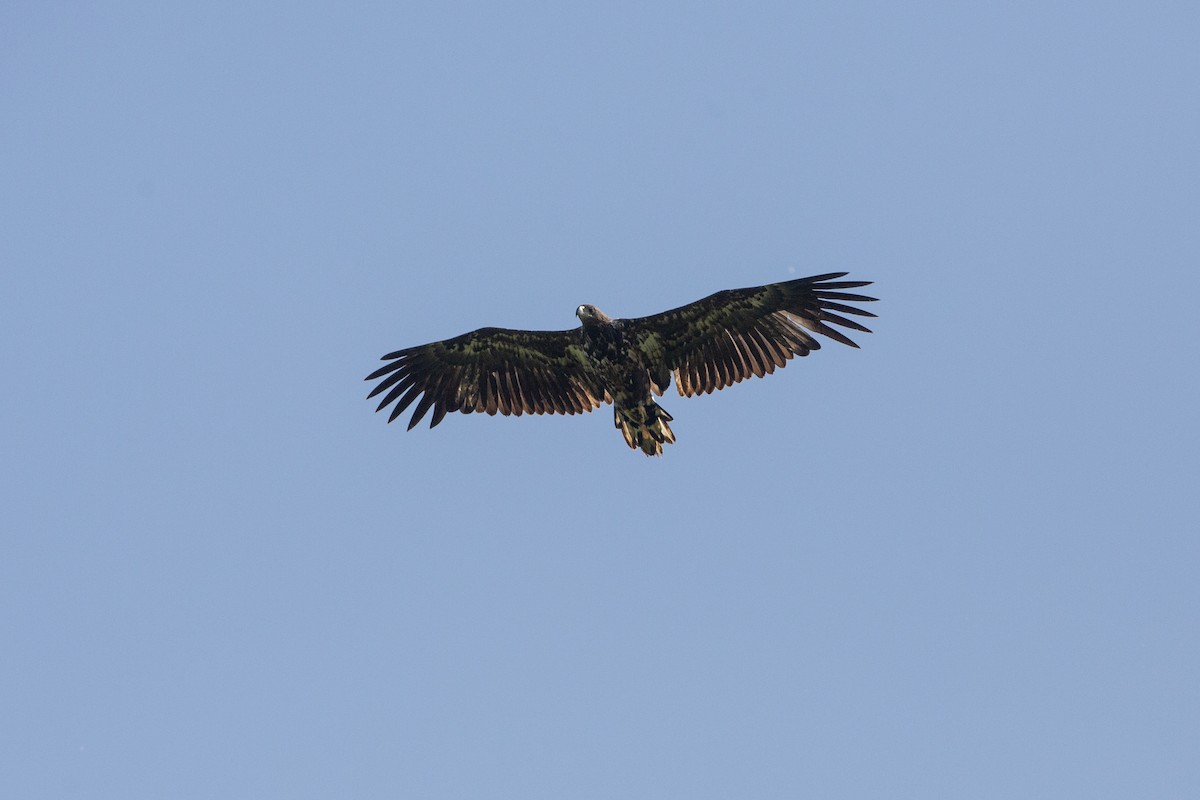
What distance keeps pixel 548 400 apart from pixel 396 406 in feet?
8.26

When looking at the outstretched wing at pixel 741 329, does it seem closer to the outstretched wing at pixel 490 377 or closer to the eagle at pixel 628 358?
the eagle at pixel 628 358

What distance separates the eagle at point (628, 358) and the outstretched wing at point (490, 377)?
0.02 meters

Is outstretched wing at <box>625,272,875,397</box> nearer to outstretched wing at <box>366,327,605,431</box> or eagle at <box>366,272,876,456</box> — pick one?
eagle at <box>366,272,876,456</box>

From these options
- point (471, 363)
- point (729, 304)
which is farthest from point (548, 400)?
point (729, 304)

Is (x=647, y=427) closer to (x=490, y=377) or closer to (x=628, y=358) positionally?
(x=628, y=358)

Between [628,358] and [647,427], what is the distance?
3.69 ft

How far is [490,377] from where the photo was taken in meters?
26.0

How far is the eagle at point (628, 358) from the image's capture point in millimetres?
24672

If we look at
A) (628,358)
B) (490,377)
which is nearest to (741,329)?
(628,358)

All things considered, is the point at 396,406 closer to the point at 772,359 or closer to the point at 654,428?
the point at 654,428

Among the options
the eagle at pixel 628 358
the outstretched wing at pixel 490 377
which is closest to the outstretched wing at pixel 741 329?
the eagle at pixel 628 358

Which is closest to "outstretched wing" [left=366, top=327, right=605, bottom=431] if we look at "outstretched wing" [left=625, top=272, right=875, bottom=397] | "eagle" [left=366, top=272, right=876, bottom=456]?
"eagle" [left=366, top=272, right=876, bottom=456]

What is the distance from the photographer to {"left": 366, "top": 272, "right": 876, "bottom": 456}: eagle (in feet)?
80.9

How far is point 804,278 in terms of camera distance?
81.0 ft
